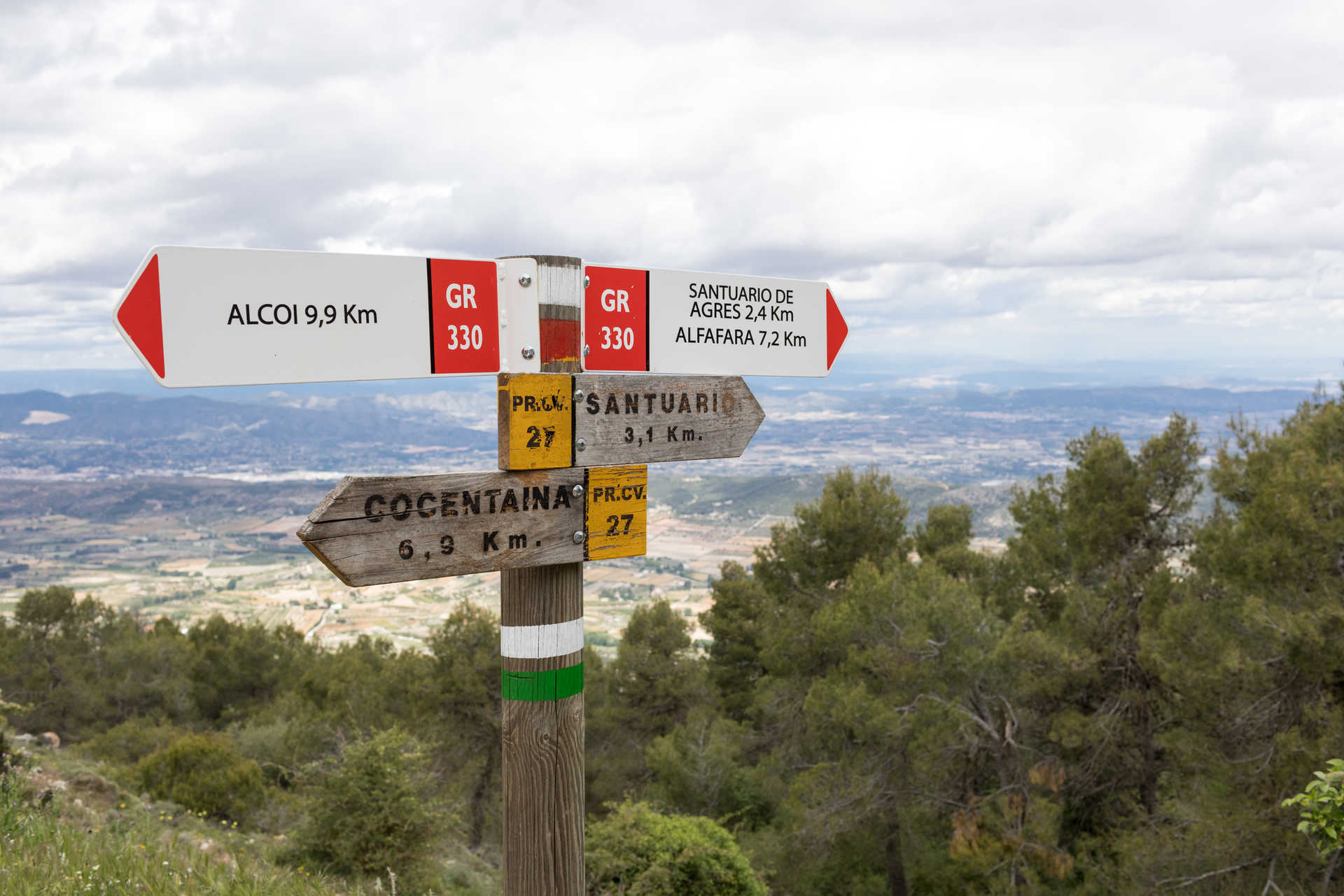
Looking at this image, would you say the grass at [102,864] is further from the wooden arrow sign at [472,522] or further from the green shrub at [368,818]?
the green shrub at [368,818]

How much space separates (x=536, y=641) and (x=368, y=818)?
8851mm

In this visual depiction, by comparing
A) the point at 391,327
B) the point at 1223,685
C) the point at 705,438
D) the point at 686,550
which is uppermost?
the point at 391,327

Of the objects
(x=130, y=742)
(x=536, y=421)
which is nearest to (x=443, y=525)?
(x=536, y=421)

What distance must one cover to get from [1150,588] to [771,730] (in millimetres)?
8926

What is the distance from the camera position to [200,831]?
864 centimetres

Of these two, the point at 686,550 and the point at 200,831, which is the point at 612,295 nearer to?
the point at 200,831

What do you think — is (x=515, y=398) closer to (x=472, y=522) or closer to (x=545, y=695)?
(x=472, y=522)

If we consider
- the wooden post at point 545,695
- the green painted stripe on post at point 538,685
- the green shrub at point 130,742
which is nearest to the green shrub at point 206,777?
the green shrub at point 130,742

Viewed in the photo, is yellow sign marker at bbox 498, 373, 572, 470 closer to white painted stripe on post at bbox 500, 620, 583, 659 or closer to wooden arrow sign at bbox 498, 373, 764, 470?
wooden arrow sign at bbox 498, 373, 764, 470

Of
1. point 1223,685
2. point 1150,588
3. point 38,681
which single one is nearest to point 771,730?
point 1150,588

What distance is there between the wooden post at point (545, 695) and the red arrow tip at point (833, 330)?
3.91 ft

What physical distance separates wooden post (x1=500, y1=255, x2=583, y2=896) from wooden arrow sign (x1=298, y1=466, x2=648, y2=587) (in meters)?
0.14

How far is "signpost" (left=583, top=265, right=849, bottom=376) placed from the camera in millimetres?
2670

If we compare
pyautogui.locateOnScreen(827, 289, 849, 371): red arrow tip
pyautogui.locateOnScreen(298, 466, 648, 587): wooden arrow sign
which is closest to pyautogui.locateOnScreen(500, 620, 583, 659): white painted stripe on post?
pyautogui.locateOnScreen(298, 466, 648, 587): wooden arrow sign
